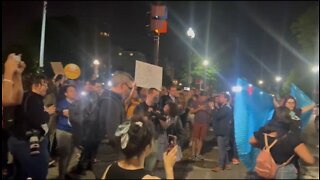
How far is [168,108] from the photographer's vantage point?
2.61 m

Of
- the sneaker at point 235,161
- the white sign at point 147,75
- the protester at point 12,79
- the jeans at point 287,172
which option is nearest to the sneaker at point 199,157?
the sneaker at point 235,161

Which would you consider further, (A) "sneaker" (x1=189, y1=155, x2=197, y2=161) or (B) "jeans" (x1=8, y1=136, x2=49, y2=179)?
(B) "jeans" (x1=8, y1=136, x2=49, y2=179)

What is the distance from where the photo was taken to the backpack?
2.71m

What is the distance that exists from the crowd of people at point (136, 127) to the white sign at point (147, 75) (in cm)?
7

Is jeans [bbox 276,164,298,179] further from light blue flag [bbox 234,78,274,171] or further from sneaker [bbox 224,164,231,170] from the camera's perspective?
sneaker [bbox 224,164,231,170]

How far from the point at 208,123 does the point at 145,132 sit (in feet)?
2.78

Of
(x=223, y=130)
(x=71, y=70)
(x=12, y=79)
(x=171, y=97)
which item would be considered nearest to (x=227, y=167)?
(x=223, y=130)

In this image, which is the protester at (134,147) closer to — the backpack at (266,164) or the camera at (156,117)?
the camera at (156,117)

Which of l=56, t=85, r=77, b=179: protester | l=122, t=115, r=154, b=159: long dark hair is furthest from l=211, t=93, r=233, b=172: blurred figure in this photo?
l=56, t=85, r=77, b=179: protester

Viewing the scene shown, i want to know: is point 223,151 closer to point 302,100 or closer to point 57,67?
point 302,100

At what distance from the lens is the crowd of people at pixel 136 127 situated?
6.59 feet

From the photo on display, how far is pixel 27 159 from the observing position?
3.09 m

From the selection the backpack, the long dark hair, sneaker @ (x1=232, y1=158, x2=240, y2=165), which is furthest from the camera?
the backpack

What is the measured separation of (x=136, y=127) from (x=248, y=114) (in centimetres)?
68
